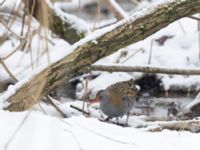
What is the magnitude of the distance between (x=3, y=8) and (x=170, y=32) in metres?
2.20

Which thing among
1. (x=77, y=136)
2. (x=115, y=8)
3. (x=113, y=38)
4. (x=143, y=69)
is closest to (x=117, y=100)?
(x=143, y=69)

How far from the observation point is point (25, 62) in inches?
275

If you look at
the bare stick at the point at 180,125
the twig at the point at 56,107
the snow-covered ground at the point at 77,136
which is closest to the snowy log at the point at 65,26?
the twig at the point at 56,107

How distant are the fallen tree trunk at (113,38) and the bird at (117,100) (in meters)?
0.50

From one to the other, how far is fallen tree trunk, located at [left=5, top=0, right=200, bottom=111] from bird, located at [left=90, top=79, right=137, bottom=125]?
1.65 ft

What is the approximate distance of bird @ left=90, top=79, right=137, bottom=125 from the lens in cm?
471

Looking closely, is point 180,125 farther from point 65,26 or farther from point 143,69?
point 65,26

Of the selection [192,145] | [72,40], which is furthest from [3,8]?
[192,145]

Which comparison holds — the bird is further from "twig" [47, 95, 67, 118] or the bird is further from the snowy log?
the snowy log

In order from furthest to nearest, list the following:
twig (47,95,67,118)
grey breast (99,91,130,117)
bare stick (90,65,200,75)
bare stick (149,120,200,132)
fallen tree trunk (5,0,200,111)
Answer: bare stick (90,65,200,75), grey breast (99,91,130,117), twig (47,95,67,118), fallen tree trunk (5,0,200,111), bare stick (149,120,200,132)

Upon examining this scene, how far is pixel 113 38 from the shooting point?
4324mm

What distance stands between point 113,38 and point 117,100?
69 cm

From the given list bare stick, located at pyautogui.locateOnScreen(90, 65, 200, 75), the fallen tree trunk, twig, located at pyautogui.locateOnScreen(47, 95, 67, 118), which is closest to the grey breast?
bare stick, located at pyautogui.locateOnScreen(90, 65, 200, 75)

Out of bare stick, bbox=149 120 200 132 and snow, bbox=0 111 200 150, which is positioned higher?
snow, bbox=0 111 200 150
